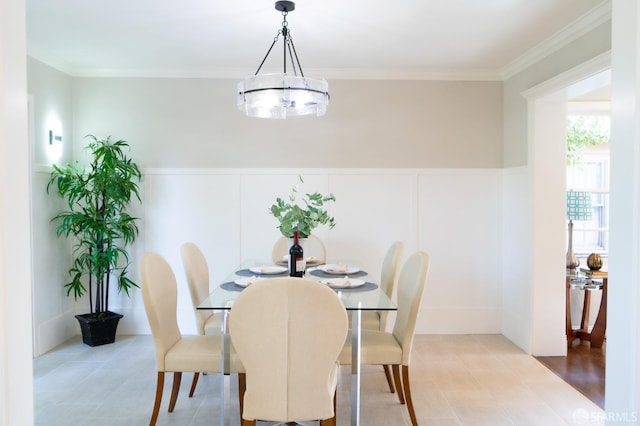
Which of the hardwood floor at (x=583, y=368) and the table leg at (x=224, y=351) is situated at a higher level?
the table leg at (x=224, y=351)

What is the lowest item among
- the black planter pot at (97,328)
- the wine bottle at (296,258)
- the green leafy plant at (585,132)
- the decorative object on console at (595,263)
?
the black planter pot at (97,328)

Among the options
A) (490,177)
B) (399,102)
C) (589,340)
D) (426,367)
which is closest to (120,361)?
(426,367)

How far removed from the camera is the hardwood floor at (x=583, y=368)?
3.33m

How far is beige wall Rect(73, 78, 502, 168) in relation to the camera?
4664 millimetres

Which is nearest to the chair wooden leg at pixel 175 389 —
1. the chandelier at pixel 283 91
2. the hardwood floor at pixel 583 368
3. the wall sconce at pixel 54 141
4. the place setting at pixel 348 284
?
the place setting at pixel 348 284

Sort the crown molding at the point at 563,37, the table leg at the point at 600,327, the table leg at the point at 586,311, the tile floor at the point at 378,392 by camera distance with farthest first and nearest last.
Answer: the table leg at the point at 586,311, the table leg at the point at 600,327, the crown molding at the point at 563,37, the tile floor at the point at 378,392

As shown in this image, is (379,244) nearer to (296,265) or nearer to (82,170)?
(296,265)

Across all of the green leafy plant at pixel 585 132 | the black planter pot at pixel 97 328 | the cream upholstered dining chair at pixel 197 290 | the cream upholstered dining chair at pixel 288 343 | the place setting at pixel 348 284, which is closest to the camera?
the cream upholstered dining chair at pixel 288 343

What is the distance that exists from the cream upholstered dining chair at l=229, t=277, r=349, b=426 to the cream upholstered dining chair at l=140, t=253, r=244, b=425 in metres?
0.57

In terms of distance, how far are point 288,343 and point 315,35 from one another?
8.15ft

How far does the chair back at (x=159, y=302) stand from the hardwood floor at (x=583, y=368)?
2.70m

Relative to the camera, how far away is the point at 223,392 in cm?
248

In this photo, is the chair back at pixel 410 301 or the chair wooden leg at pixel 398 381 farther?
the chair wooden leg at pixel 398 381

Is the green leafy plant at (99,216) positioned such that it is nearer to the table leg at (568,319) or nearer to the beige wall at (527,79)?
the beige wall at (527,79)
